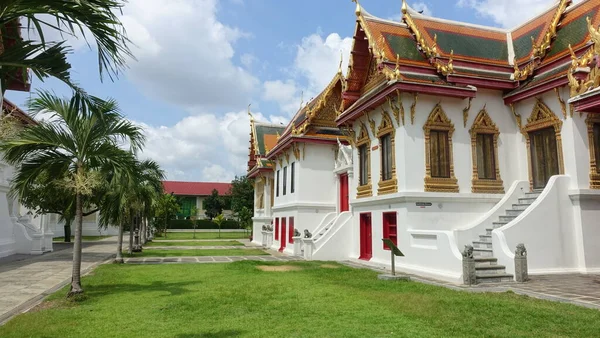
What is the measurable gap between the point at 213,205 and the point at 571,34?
176ft

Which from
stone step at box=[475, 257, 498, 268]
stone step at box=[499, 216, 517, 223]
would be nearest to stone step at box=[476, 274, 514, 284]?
stone step at box=[475, 257, 498, 268]

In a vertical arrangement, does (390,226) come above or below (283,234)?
above

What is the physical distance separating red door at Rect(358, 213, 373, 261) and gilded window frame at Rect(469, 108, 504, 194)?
3837mm

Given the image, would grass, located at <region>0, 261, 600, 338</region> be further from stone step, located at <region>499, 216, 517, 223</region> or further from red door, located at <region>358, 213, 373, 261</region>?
red door, located at <region>358, 213, 373, 261</region>

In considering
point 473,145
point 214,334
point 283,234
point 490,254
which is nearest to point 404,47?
point 473,145

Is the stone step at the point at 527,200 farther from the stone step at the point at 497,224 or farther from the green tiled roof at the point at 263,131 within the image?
the green tiled roof at the point at 263,131

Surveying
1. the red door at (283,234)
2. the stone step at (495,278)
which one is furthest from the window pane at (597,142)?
the red door at (283,234)

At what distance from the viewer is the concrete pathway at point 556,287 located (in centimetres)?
745

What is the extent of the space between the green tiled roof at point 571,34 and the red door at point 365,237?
7.61 m

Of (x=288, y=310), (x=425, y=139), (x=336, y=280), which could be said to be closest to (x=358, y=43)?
(x=425, y=139)

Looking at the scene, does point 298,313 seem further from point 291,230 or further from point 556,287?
point 291,230

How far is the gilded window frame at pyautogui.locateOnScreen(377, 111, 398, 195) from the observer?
12680 mm

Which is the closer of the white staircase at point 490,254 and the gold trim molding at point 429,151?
the white staircase at point 490,254

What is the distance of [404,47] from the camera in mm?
13828
